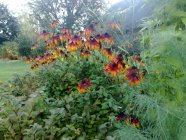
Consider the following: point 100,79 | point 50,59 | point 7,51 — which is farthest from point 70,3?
point 100,79

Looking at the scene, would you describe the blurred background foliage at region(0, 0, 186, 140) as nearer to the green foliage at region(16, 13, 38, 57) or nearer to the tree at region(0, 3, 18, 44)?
the green foliage at region(16, 13, 38, 57)

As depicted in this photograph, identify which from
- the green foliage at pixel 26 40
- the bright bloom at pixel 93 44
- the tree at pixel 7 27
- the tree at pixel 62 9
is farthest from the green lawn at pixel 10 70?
the tree at pixel 7 27

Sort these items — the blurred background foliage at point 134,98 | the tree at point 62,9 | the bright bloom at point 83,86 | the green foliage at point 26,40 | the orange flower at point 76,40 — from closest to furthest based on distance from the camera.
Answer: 1. the blurred background foliage at point 134,98
2. the bright bloom at point 83,86
3. the orange flower at point 76,40
4. the green foliage at point 26,40
5. the tree at point 62,9

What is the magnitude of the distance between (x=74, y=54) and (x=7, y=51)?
13.7m

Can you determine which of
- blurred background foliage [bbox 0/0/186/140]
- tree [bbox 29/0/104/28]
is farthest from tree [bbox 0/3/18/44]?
blurred background foliage [bbox 0/0/186/140]

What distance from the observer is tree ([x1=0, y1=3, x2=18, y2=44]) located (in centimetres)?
2433

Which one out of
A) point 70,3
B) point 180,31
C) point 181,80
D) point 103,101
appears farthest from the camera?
point 70,3

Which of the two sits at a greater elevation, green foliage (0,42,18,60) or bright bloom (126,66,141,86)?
bright bloom (126,66,141,86)

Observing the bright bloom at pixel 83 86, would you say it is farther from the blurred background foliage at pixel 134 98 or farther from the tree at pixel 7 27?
the tree at pixel 7 27

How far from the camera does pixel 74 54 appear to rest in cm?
449

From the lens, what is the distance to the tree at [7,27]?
2433 cm

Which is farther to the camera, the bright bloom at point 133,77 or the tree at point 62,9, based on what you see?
the tree at point 62,9

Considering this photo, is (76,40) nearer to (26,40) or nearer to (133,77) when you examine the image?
(133,77)

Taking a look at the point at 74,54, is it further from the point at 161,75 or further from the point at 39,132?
the point at 161,75
